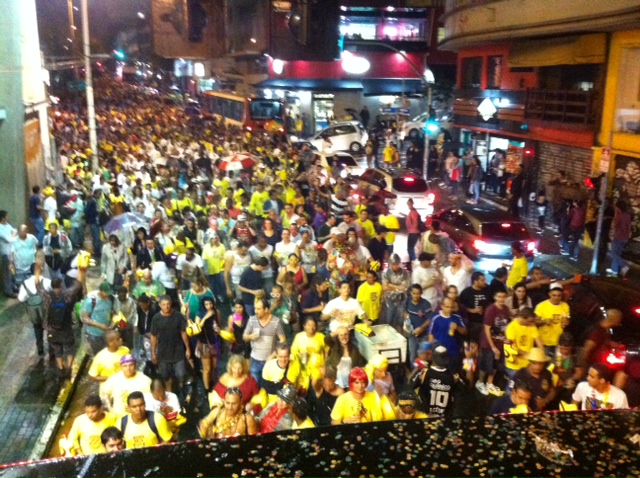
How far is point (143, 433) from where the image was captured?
563 cm

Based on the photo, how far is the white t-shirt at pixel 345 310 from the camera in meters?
8.50

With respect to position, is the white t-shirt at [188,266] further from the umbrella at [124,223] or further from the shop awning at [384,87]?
the shop awning at [384,87]

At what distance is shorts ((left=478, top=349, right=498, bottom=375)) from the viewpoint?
8.61 meters

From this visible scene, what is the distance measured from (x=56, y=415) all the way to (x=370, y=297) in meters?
4.34

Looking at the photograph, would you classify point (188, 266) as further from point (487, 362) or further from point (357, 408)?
point (357, 408)

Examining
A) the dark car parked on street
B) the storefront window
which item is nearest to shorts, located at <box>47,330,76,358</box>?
the dark car parked on street

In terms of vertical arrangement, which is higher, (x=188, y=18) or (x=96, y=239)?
(x=188, y=18)

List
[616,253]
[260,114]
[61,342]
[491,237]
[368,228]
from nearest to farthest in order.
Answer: [61,342] → [368,228] → [491,237] → [616,253] → [260,114]

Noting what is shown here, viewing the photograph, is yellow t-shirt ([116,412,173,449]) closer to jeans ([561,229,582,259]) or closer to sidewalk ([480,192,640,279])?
sidewalk ([480,192,640,279])

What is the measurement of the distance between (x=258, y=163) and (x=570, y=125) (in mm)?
9380

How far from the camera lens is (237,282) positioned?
423 inches

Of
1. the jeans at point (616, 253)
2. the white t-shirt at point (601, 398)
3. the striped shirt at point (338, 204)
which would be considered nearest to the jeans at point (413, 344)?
the white t-shirt at point (601, 398)

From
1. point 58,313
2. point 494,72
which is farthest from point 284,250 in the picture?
point 494,72

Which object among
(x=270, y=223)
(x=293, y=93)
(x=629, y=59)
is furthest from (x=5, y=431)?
(x=293, y=93)
